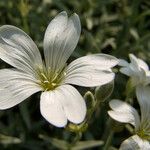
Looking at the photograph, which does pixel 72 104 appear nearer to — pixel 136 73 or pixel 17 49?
pixel 17 49

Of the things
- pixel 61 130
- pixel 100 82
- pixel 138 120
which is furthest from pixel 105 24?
pixel 100 82

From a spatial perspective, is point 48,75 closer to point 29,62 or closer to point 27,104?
point 29,62

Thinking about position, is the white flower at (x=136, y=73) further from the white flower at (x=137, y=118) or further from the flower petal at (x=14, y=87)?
the flower petal at (x=14, y=87)

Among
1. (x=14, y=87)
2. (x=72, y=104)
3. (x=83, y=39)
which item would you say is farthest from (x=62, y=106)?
(x=83, y=39)

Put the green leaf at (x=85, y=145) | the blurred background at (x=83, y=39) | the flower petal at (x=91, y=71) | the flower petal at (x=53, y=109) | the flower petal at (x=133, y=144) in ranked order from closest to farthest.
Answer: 1. the flower petal at (x=53, y=109)
2. the flower petal at (x=91, y=71)
3. the flower petal at (x=133, y=144)
4. the green leaf at (x=85, y=145)
5. the blurred background at (x=83, y=39)

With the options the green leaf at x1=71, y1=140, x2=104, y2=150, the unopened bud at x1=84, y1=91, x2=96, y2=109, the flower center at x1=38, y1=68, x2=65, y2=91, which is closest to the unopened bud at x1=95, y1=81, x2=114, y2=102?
the unopened bud at x1=84, y1=91, x2=96, y2=109

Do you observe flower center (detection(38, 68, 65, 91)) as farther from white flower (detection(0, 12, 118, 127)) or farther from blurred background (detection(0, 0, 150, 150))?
blurred background (detection(0, 0, 150, 150))

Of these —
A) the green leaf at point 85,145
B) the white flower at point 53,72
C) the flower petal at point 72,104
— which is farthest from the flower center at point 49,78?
the green leaf at point 85,145
